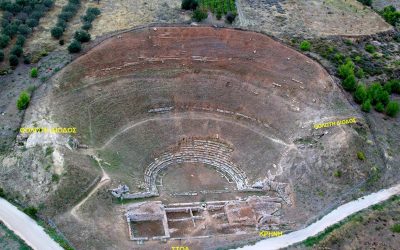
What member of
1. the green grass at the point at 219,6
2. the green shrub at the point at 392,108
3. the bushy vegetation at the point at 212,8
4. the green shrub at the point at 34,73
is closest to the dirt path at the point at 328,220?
the green shrub at the point at 392,108

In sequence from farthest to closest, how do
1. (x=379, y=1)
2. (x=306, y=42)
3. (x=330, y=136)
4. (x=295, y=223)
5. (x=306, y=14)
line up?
(x=379, y=1) → (x=306, y=14) → (x=306, y=42) → (x=330, y=136) → (x=295, y=223)

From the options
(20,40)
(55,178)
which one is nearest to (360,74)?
(55,178)

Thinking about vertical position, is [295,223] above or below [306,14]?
below

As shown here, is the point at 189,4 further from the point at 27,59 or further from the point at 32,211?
the point at 32,211

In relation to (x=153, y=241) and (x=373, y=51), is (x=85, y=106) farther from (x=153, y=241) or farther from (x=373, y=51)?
(x=373, y=51)

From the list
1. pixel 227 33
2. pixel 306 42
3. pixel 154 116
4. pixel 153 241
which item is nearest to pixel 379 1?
pixel 306 42

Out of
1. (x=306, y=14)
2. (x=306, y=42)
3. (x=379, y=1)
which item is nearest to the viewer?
(x=306, y=42)
